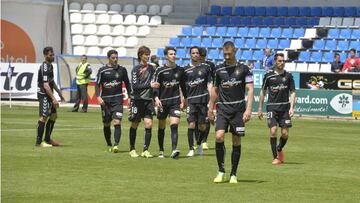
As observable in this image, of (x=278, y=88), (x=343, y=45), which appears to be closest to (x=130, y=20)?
(x=343, y=45)

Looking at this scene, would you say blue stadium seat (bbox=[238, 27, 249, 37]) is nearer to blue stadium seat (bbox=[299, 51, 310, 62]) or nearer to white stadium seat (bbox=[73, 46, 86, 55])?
blue stadium seat (bbox=[299, 51, 310, 62])

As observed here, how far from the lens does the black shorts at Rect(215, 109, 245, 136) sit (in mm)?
16406

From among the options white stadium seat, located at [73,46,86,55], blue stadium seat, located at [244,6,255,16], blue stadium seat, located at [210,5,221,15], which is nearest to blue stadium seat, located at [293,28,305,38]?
blue stadium seat, located at [244,6,255,16]

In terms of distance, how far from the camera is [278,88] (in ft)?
67.2

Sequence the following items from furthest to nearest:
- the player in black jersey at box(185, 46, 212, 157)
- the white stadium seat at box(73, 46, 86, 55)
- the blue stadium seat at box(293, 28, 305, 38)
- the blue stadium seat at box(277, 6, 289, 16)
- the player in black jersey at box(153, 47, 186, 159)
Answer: the white stadium seat at box(73, 46, 86, 55)
the blue stadium seat at box(277, 6, 289, 16)
the blue stadium seat at box(293, 28, 305, 38)
the player in black jersey at box(185, 46, 212, 157)
the player in black jersey at box(153, 47, 186, 159)

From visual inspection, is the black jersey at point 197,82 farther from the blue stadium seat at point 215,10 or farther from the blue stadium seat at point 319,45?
the blue stadium seat at point 215,10

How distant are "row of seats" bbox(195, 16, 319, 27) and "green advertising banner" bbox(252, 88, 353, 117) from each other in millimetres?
11479

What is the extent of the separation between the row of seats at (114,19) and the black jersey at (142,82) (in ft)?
106

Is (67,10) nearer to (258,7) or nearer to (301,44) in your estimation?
(258,7)

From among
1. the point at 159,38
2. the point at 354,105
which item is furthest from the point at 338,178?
the point at 159,38

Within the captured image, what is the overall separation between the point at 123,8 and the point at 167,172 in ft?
128

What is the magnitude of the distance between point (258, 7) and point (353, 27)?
7.05 meters

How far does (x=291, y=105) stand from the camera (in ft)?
66.8

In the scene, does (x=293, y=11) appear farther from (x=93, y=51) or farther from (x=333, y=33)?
(x=93, y=51)
